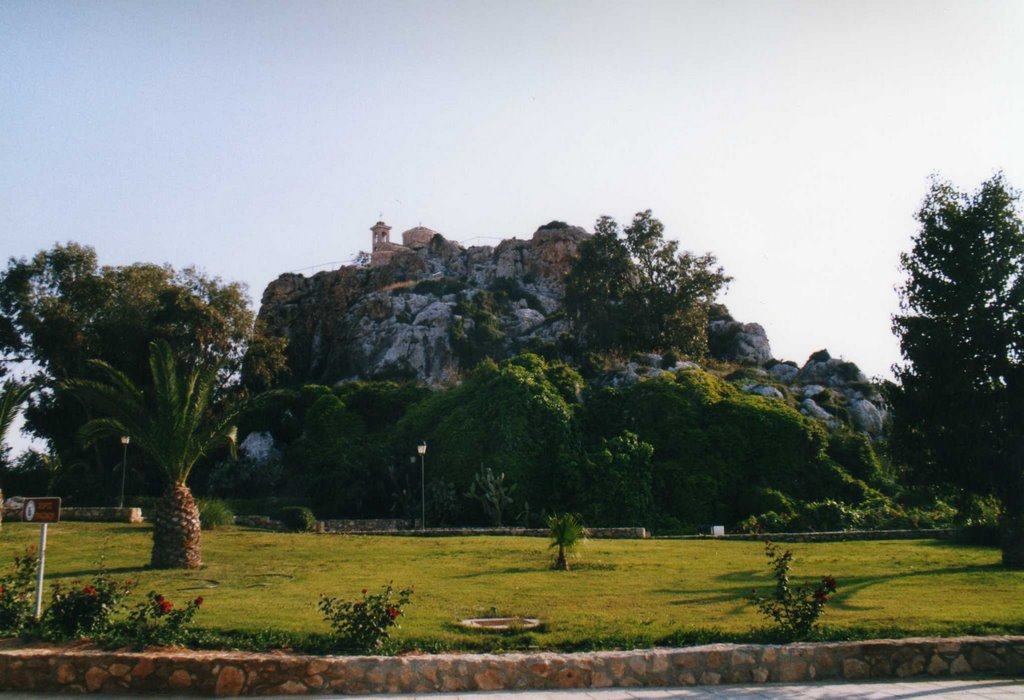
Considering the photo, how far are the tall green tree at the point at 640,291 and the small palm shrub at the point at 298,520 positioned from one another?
2547 centimetres

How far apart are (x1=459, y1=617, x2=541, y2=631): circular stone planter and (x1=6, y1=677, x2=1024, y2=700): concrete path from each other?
175 cm

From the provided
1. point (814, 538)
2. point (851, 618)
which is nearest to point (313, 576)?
point (851, 618)

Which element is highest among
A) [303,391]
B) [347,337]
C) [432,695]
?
[347,337]

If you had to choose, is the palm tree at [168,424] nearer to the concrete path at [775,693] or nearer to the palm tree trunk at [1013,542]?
the concrete path at [775,693]

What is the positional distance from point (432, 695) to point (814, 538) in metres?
19.1

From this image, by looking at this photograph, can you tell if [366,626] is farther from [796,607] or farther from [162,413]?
[162,413]

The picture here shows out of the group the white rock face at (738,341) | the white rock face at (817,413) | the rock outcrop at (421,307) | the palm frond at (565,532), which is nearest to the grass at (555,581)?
the palm frond at (565,532)

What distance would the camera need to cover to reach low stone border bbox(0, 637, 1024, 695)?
399 inches

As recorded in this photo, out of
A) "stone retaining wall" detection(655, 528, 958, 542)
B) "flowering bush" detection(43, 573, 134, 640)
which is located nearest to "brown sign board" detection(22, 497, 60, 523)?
"flowering bush" detection(43, 573, 134, 640)

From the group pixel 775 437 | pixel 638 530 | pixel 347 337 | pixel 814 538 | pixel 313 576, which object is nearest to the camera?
pixel 313 576

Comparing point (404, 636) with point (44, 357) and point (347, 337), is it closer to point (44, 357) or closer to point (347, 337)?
point (44, 357)

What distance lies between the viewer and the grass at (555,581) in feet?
39.1

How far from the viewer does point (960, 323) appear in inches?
830

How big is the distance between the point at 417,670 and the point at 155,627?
3.57m
